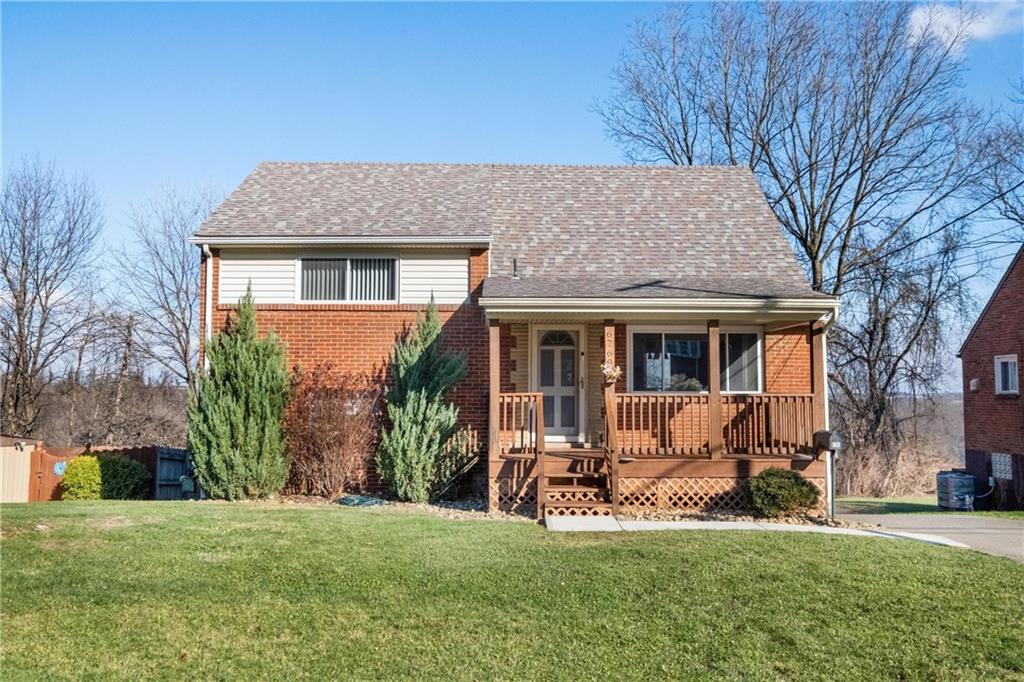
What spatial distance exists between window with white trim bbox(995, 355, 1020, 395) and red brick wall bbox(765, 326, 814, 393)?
9065mm

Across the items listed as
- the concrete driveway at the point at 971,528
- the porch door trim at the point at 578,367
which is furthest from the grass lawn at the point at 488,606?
the porch door trim at the point at 578,367

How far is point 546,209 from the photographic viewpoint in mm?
16016

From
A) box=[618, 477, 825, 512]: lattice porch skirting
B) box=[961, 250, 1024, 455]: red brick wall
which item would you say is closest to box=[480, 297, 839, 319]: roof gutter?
box=[618, 477, 825, 512]: lattice porch skirting

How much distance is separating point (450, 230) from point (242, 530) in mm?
6757

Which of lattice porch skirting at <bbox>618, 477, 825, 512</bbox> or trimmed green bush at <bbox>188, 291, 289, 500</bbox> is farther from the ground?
trimmed green bush at <bbox>188, 291, 289, 500</bbox>

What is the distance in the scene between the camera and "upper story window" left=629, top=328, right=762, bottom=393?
555 inches

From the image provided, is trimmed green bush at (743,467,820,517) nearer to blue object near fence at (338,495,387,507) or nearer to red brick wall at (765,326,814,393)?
red brick wall at (765,326,814,393)

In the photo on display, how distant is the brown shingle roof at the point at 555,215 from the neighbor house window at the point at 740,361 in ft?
3.63

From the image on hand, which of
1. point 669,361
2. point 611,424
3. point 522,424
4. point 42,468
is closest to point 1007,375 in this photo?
point 669,361

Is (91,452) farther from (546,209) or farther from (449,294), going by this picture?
(546,209)

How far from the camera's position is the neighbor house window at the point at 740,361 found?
1420 centimetres

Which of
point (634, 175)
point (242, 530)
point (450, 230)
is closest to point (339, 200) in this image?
point (450, 230)

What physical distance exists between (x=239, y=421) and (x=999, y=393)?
18.5 meters

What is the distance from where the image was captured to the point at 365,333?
14117 mm
